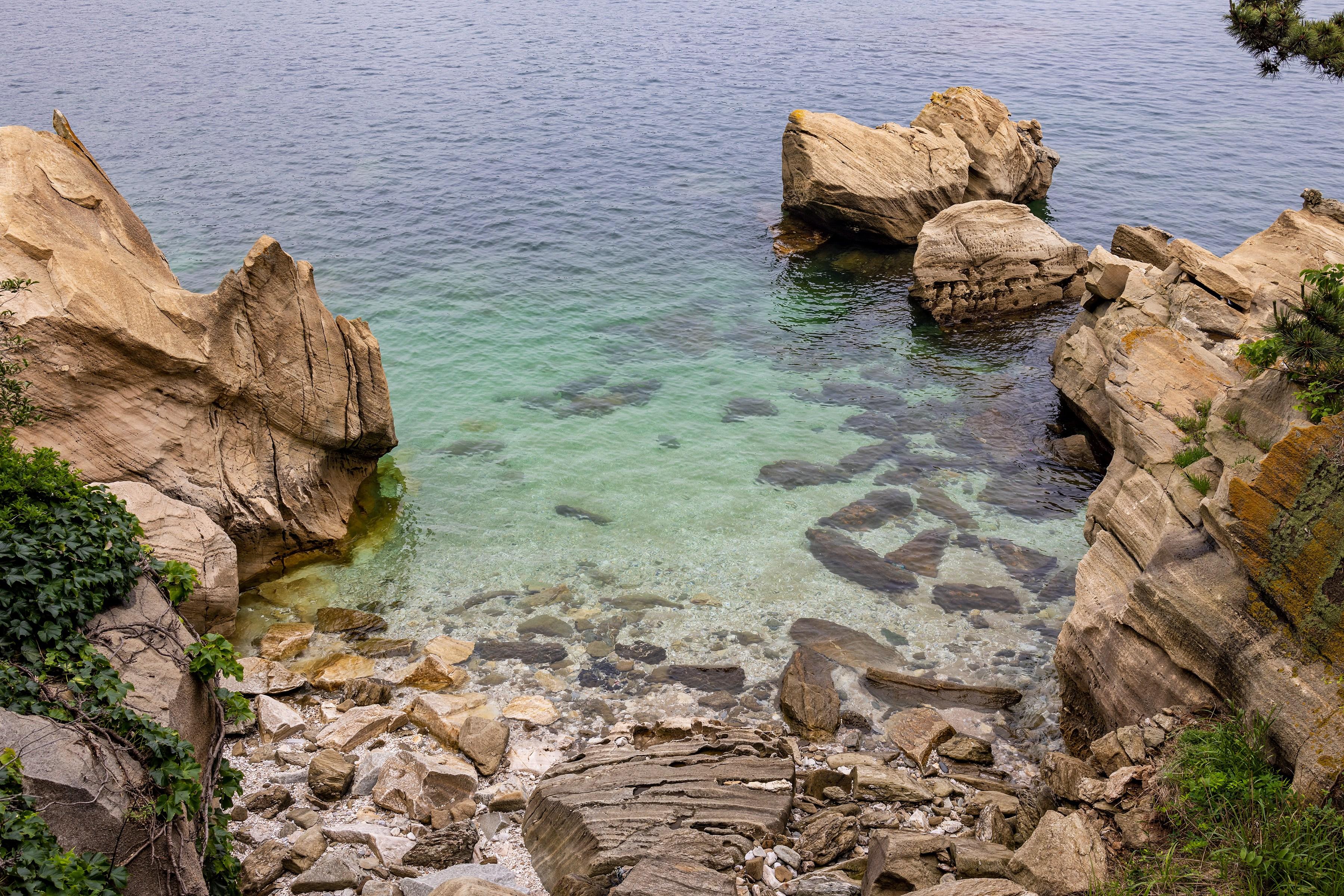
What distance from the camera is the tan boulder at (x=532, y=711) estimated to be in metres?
13.4

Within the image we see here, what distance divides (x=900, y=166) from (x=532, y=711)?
26686 mm

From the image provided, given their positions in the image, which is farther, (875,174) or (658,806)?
(875,174)

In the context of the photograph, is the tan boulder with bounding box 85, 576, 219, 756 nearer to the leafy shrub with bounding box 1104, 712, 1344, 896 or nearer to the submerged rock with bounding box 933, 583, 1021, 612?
the leafy shrub with bounding box 1104, 712, 1344, 896

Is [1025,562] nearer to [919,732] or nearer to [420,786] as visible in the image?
[919,732]

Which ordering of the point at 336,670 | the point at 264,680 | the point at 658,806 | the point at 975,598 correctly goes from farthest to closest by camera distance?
1. the point at 975,598
2. the point at 336,670
3. the point at 264,680
4. the point at 658,806

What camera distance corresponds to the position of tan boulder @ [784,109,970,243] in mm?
32531

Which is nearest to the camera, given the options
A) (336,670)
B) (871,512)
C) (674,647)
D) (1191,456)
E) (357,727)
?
(357,727)

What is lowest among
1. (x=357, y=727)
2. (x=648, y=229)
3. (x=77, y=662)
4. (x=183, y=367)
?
(x=357, y=727)

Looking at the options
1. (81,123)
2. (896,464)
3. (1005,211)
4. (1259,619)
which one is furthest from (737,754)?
(81,123)

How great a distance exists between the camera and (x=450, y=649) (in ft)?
49.7

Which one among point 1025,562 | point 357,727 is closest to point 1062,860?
point 357,727

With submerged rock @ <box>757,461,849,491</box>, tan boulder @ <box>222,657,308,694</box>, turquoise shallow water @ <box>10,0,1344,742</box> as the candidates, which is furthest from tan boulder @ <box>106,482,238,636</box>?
submerged rock @ <box>757,461,849,491</box>

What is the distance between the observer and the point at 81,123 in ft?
143

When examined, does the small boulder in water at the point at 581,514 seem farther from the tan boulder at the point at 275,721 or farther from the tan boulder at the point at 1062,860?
the tan boulder at the point at 1062,860
